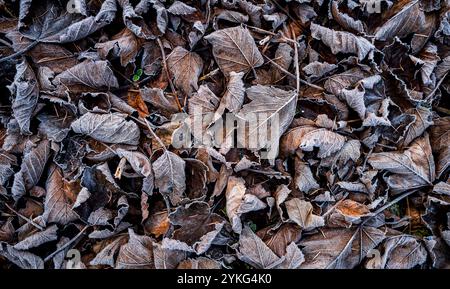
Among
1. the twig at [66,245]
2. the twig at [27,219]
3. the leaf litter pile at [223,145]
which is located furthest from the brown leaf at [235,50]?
the twig at [27,219]

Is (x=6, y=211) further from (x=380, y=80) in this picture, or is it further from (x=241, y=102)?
(x=380, y=80)

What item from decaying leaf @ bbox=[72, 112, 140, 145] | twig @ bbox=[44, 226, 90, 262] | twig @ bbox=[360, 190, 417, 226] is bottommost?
twig @ bbox=[44, 226, 90, 262]

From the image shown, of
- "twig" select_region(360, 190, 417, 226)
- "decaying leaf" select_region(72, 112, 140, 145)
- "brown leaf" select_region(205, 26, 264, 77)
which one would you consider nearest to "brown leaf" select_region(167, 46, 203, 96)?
"brown leaf" select_region(205, 26, 264, 77)

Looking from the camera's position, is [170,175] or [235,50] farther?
[235,50]

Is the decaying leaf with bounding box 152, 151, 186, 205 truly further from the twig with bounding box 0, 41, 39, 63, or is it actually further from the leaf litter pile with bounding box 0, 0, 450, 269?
the twig with bounding box 0, 41, 39, 63

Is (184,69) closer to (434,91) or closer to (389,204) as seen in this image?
(389,204)

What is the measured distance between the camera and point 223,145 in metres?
2.63

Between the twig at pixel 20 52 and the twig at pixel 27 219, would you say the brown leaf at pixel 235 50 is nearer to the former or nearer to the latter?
the twig at pixel 20 52

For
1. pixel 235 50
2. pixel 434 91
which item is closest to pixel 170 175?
pixel 235 50

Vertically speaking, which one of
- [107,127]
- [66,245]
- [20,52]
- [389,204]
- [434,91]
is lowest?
[66,245]

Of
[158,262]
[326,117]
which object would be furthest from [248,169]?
[158,262]

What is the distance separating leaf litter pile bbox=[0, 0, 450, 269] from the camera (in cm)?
261

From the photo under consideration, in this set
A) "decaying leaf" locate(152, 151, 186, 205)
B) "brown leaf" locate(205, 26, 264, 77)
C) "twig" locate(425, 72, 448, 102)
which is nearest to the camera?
"decaying leaf" locate(152, 151, 186, 205)

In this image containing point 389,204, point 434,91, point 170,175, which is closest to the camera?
point 170,175
